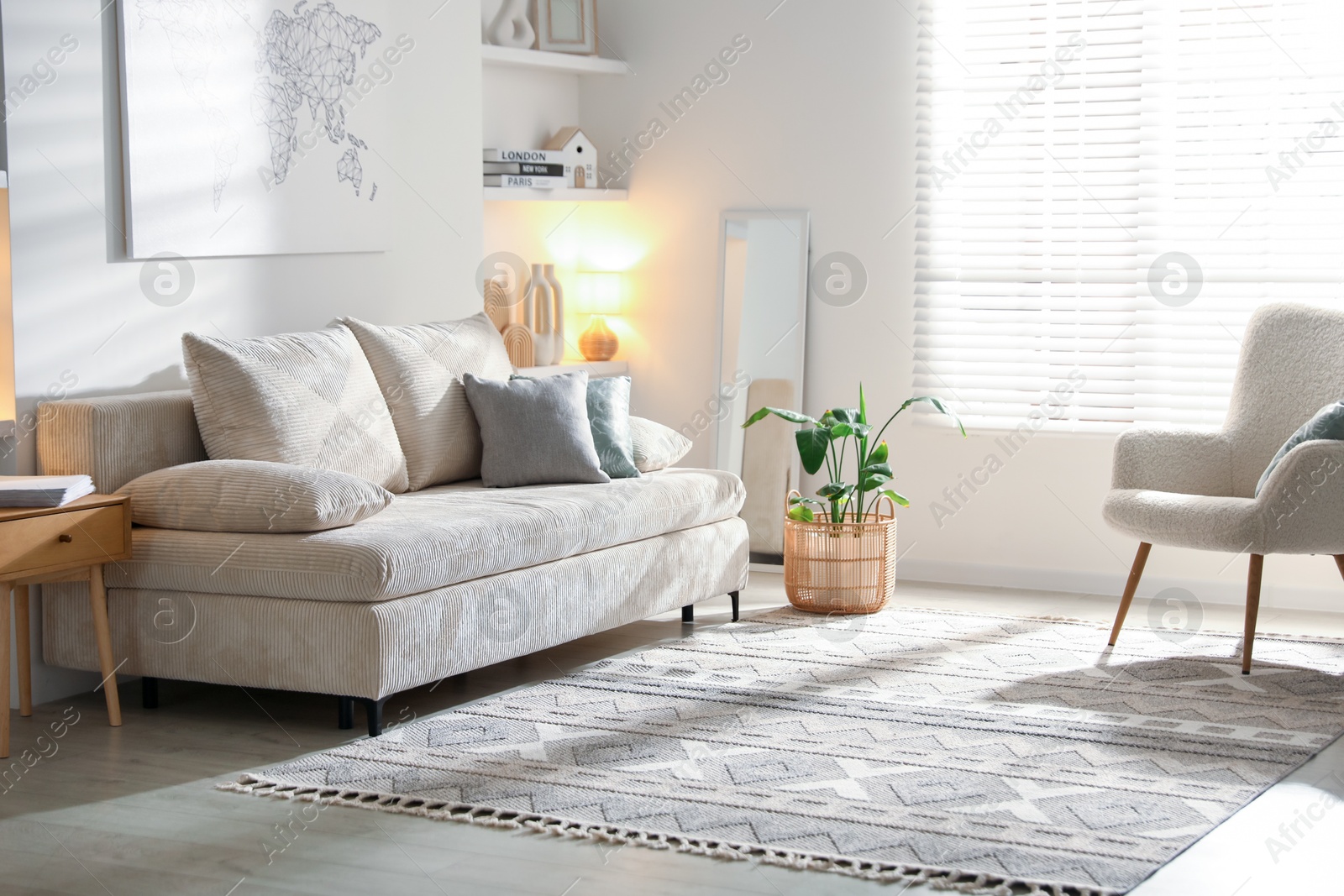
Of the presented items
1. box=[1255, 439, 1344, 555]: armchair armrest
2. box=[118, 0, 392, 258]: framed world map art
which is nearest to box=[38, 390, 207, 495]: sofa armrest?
box=[118, 0, 392, 258]: framed world map art

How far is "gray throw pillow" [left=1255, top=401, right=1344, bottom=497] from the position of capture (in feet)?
13.0

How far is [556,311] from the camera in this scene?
5.76m

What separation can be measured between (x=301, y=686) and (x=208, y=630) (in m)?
0.28

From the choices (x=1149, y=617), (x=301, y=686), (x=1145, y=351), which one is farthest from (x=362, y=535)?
(x=1145, y=351)

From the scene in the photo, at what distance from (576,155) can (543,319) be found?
2.36ft

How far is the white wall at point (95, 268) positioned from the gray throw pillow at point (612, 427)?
83 centimetres

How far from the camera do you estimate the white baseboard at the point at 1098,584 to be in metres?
4.93

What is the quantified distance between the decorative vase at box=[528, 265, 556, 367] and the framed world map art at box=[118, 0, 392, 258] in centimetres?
96

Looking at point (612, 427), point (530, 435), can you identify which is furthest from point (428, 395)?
point (612, 427)

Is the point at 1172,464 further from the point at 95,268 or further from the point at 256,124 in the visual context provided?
the point at 95,268

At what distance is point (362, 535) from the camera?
3361mm

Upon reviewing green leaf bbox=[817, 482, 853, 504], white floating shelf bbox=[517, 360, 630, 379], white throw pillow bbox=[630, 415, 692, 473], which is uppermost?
white floating shelf bbox=[517, 360, 630, 379]

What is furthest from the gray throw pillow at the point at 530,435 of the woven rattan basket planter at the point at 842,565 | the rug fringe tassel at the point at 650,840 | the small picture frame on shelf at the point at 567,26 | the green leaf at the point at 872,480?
the small picture frame on shelf at the point at 567,26

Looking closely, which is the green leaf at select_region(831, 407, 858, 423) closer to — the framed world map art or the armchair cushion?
the armchair cushion
